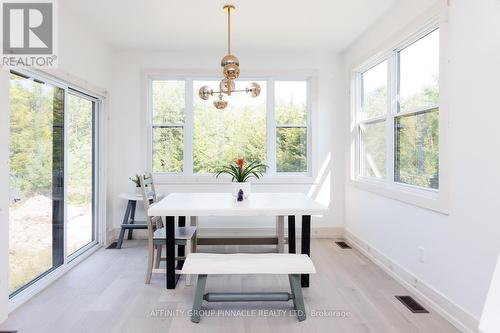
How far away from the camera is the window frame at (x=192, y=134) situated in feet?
15.9

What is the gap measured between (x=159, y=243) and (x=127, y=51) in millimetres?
3019

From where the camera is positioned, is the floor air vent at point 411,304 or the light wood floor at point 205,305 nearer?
the light wood floor at point 205,305

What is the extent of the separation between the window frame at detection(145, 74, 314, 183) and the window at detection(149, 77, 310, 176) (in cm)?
1

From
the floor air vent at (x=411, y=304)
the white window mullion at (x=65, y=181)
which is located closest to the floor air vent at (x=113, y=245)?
the white window mullion at (x=65, y=181)

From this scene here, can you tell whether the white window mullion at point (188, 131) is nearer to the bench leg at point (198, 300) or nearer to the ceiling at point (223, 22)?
the ceiling at point (223, 22)

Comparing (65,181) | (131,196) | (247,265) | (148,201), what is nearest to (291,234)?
(247,265)

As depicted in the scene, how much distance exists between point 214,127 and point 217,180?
781 millimetres

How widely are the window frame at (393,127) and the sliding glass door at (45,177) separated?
341 cm

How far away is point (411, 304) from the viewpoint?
2748mm

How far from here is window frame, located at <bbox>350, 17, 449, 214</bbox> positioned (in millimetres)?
2607

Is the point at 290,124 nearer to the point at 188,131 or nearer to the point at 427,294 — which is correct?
the point at 188,131

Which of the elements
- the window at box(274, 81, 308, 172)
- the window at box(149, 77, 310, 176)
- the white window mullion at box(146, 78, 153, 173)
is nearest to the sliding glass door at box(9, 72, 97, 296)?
the white window mullion at box(146, 78, 153, 173)

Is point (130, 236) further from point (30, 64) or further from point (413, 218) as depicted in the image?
point (413, 218)

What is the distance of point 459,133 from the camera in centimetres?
244
